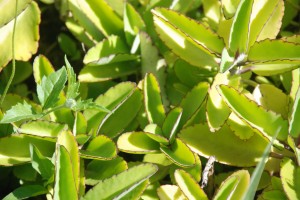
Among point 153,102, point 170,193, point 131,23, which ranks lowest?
point 170,193

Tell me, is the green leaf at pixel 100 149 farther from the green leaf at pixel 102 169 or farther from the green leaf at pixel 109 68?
the green leaf at pixel 109 68

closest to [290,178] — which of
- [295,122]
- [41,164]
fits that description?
[295,122]

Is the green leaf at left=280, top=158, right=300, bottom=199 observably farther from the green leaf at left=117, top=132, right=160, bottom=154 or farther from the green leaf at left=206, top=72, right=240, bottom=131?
the green leaf at left=117, top=132, right=160, bottom=154

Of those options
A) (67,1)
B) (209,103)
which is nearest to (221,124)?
(209,103)

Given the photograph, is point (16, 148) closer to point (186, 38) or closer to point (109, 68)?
point (109, 68)

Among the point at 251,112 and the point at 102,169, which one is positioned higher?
the point at 251,112

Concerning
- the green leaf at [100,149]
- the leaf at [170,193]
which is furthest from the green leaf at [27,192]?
the leaf at [170,193]

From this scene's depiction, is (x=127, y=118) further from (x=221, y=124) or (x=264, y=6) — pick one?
(x=264, y=6)
